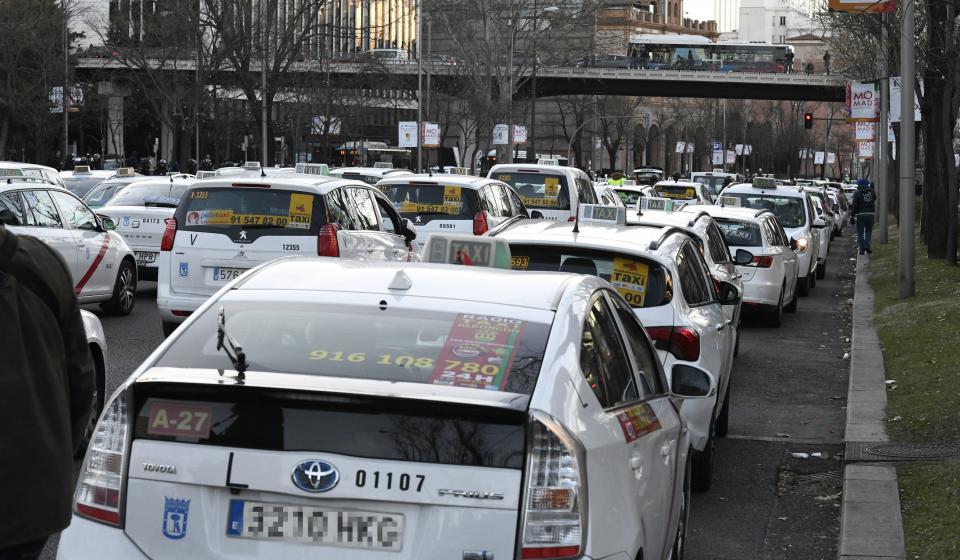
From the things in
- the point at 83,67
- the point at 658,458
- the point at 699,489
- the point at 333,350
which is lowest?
the point at 699,489

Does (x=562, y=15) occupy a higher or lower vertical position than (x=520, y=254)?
higher

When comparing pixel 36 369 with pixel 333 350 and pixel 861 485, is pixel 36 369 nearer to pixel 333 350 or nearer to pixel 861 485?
pixel 333 350

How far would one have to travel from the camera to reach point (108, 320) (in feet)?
57.3

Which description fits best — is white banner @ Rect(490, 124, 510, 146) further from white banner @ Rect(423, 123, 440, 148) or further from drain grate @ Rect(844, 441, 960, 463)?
drain grate @ Rect(844, 441, 960, 463)

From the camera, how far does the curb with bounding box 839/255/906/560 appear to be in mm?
7270

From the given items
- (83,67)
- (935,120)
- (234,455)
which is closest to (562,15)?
(83,67)

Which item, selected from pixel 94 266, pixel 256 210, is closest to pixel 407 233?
pixel 256 210

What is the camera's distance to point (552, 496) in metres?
4.09

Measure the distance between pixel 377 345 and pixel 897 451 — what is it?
6.12 meters

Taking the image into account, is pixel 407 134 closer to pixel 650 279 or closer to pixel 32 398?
pixel 650 279

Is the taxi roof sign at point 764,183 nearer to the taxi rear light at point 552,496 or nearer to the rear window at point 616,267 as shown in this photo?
the rear window at point 616,267

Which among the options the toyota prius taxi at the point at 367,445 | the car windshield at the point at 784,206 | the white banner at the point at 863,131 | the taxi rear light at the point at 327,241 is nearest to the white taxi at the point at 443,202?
the taxi rear light at the point at 327,241

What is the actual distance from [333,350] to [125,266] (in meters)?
13.9

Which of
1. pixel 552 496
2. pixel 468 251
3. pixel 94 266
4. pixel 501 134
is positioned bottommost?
pixel 94 266
